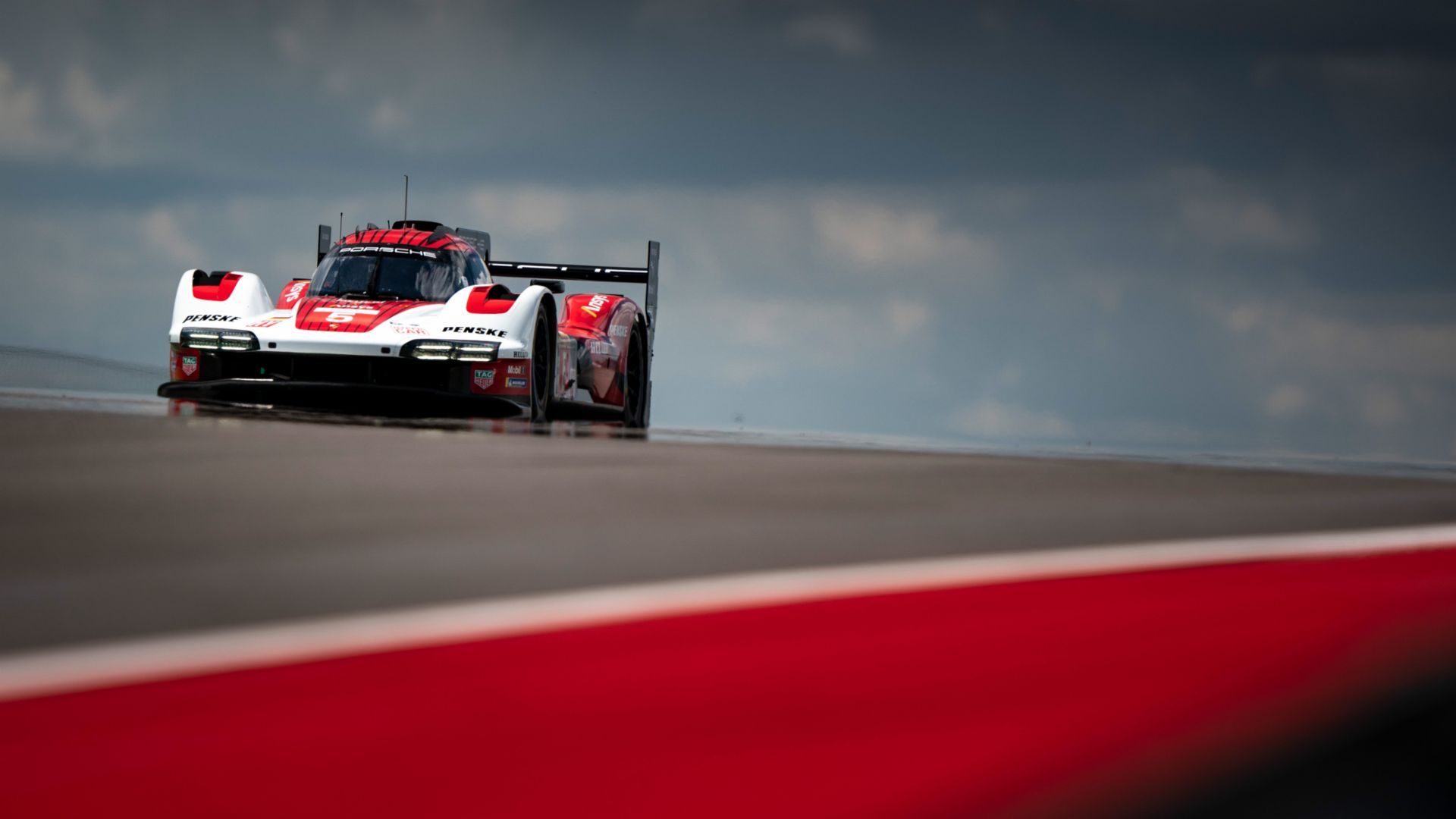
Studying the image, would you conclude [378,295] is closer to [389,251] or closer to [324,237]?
[389,251]

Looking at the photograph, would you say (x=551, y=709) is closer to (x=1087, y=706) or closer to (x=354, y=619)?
(x=354, y=619)

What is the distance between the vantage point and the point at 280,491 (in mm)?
916

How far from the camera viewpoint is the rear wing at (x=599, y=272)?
990cm

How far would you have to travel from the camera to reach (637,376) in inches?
338

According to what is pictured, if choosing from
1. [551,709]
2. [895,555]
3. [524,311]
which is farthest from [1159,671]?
[524,311]

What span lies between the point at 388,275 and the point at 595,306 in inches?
56.7

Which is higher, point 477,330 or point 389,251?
point 389,251

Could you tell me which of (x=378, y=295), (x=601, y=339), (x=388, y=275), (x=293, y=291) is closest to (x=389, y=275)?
(x=388, y=275)

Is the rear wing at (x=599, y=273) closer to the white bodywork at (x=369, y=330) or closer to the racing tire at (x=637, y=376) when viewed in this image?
the racing tire at (x=637, y=376)

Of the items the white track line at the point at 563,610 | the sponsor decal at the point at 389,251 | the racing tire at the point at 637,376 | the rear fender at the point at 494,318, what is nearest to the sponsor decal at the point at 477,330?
the rear fender at the point at 494,318

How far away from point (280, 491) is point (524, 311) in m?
5.14

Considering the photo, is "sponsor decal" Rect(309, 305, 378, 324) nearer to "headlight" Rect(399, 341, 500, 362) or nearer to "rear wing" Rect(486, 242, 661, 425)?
"headlight" Rect(399, 341, 500, 362)

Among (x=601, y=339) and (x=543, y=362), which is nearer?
(x=543, y=362)

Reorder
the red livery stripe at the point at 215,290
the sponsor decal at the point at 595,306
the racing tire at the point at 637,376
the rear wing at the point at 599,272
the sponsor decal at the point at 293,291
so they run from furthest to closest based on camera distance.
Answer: the rear wing at the point at 599,272, the racing tire at the point at 637,376, the sponsor decal at the point at 595,306, the sponsor decal at the point at 293,291, the red livery stripe at the point at 215,290
